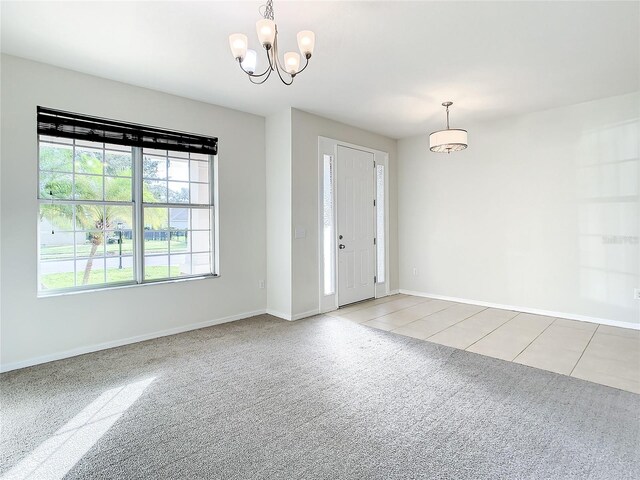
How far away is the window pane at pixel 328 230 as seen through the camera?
195 inches

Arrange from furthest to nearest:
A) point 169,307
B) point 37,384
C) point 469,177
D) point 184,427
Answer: point 469,177 → point 169,307 → point 37,384 → point 184,427

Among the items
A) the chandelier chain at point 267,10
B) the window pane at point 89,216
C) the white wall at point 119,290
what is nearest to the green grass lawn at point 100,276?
the white wall at point 119,290

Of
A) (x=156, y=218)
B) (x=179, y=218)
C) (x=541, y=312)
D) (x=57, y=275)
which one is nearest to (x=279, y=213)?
(x=179, y=218)

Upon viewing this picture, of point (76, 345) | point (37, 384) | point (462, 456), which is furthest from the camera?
point (76, 345)

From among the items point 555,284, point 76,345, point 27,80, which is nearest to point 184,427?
point 76,345

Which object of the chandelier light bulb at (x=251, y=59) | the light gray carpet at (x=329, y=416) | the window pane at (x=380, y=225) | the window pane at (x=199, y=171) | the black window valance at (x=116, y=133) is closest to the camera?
the light gray carpet at (x=329, y=416)

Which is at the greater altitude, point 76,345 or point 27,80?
point 27,80

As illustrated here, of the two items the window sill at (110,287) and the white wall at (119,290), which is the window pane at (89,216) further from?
the window sill at (110,287)

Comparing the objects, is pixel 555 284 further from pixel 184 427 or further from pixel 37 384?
pixel 37 384

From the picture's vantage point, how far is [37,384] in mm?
2756

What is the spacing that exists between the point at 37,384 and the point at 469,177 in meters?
5.64

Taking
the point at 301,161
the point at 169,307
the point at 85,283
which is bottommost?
the point at 169,307

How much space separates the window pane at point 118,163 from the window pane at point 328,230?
Result: 242 cm

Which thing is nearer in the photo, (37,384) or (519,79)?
(37,384)
